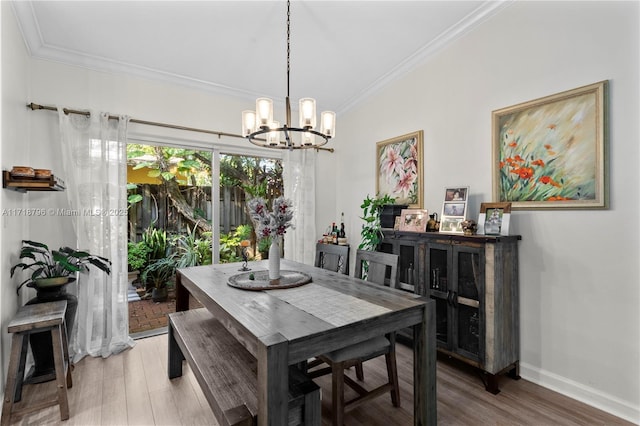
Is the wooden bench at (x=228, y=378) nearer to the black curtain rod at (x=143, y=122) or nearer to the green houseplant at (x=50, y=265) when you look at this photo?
the green houseplant at (x=50, y=265)

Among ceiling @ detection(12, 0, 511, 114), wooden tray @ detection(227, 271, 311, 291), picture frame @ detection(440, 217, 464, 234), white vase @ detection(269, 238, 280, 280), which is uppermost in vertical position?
ceiling @ detection(12, 0, 511, 114)

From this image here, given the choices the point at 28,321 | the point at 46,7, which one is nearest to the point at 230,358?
the point at 28,321

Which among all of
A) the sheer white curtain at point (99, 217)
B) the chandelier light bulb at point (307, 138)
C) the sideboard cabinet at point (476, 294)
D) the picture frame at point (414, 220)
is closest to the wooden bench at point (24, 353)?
the sheer white curtain at point (99, 217)

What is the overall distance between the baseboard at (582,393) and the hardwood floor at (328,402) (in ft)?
0.15

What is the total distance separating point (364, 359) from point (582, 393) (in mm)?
1549

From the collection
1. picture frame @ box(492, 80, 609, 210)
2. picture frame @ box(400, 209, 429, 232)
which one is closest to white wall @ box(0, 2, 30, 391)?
picture frame @ box(400, 209, 429, 232)

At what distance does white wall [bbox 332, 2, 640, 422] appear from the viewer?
6.07 feet

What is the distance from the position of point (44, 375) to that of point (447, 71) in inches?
166

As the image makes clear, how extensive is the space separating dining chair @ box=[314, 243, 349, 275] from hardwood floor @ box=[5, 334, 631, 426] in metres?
0.85

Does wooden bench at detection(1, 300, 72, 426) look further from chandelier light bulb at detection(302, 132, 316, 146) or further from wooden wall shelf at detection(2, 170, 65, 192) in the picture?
chandelier light bulb at detection(302, 132, 316, 146)

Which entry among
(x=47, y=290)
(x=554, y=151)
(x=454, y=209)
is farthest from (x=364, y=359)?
(x=47, y=290)

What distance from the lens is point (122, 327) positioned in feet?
9.50

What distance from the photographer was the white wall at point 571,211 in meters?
1.85

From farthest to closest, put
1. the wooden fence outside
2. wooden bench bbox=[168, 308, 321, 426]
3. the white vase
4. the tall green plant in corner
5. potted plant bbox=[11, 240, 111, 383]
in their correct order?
the wooden fence outside < the tall green plant in corner < potted plant bbox=[11, 240, 111, 383] < the white vase < wooden bench bbox=[168, 308, 321, 426]
